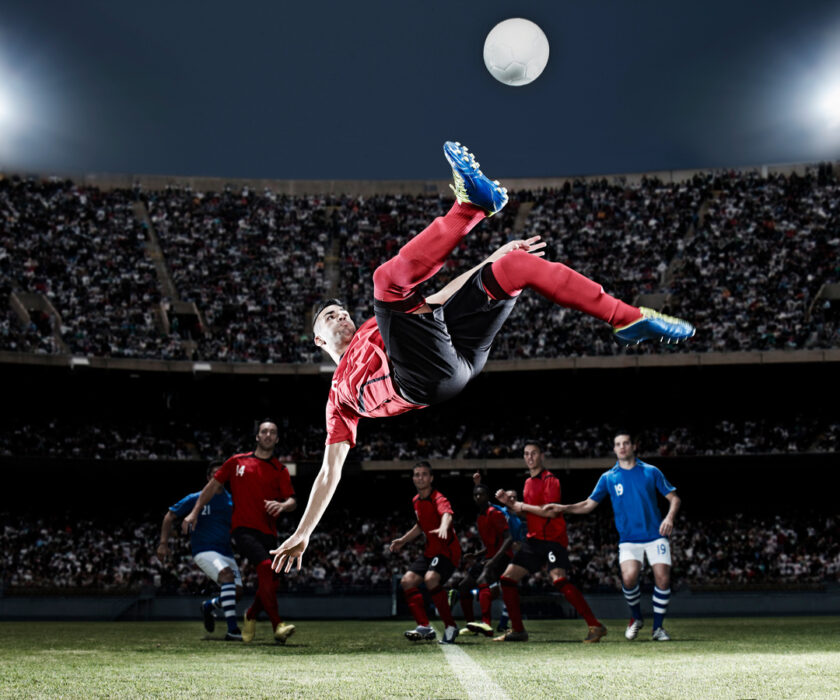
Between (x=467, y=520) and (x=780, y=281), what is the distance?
42.3ft

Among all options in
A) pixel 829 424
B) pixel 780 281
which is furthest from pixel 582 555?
pixel 780 281

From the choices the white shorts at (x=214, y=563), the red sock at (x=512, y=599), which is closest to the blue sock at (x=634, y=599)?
the red sock at (x=512, y=599)

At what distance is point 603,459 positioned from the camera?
25.2 meters

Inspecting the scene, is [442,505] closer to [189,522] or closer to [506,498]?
[506,498]

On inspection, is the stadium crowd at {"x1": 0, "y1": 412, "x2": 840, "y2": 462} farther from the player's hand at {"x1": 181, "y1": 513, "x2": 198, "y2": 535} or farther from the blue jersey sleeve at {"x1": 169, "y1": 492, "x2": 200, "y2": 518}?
the player's hand at {"x1": 181, "y1": 513, "x2": 198, "y2": 535}

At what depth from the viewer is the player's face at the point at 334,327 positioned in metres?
4.74

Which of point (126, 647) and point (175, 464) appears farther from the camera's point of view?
point (175, 464)

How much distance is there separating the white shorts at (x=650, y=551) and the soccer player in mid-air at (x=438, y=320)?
260 inches

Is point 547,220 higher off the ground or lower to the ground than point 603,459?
higher

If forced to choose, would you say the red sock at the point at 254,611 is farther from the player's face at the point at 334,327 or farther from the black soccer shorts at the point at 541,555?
the player's face at the point at 334,327

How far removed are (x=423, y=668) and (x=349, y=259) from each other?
83.8ft

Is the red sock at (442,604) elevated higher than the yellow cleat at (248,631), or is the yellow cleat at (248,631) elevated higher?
the red sock at (442,604)

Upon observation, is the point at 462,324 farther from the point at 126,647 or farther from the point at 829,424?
the point at 829,424

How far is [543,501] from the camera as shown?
10.4 meters
